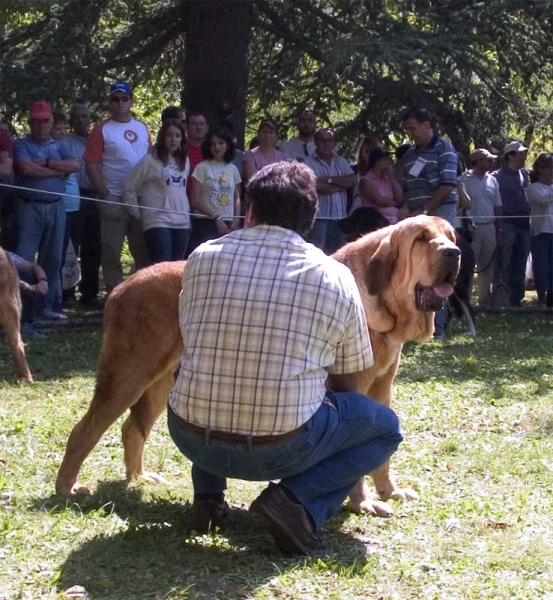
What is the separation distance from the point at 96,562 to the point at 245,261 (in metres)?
1.37

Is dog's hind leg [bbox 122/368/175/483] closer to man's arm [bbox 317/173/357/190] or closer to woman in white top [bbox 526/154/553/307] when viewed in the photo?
man's arm [bbox 317/173/357/190]

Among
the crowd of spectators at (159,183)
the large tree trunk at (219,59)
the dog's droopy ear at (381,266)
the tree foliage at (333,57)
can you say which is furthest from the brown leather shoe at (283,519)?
the large tree trunk at (219,59)

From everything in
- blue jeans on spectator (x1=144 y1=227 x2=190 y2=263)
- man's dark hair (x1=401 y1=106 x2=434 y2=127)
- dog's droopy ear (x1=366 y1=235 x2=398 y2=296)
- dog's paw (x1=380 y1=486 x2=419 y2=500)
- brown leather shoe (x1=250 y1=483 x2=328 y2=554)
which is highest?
man's dark hair (x1=401 y1=106 x2=434 y2=127)

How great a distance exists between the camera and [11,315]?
28.7 feet

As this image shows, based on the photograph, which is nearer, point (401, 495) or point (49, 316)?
point (401, 495)

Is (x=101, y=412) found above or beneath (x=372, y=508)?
above

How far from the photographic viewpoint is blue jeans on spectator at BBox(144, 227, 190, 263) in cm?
1099

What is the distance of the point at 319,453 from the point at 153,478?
1546 mm

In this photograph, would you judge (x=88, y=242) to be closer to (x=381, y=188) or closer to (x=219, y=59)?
(x=219, y=59)

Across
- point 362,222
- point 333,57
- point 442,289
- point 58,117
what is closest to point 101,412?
point 442,289

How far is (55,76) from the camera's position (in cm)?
1327

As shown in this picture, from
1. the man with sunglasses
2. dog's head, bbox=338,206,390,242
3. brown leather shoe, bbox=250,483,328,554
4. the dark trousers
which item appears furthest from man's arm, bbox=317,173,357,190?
brown leather shoe, bbox=250,483,328,554

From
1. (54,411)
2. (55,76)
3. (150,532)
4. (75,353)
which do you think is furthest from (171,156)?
(150,532)

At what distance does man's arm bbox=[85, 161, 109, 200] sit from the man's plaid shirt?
275 inches
